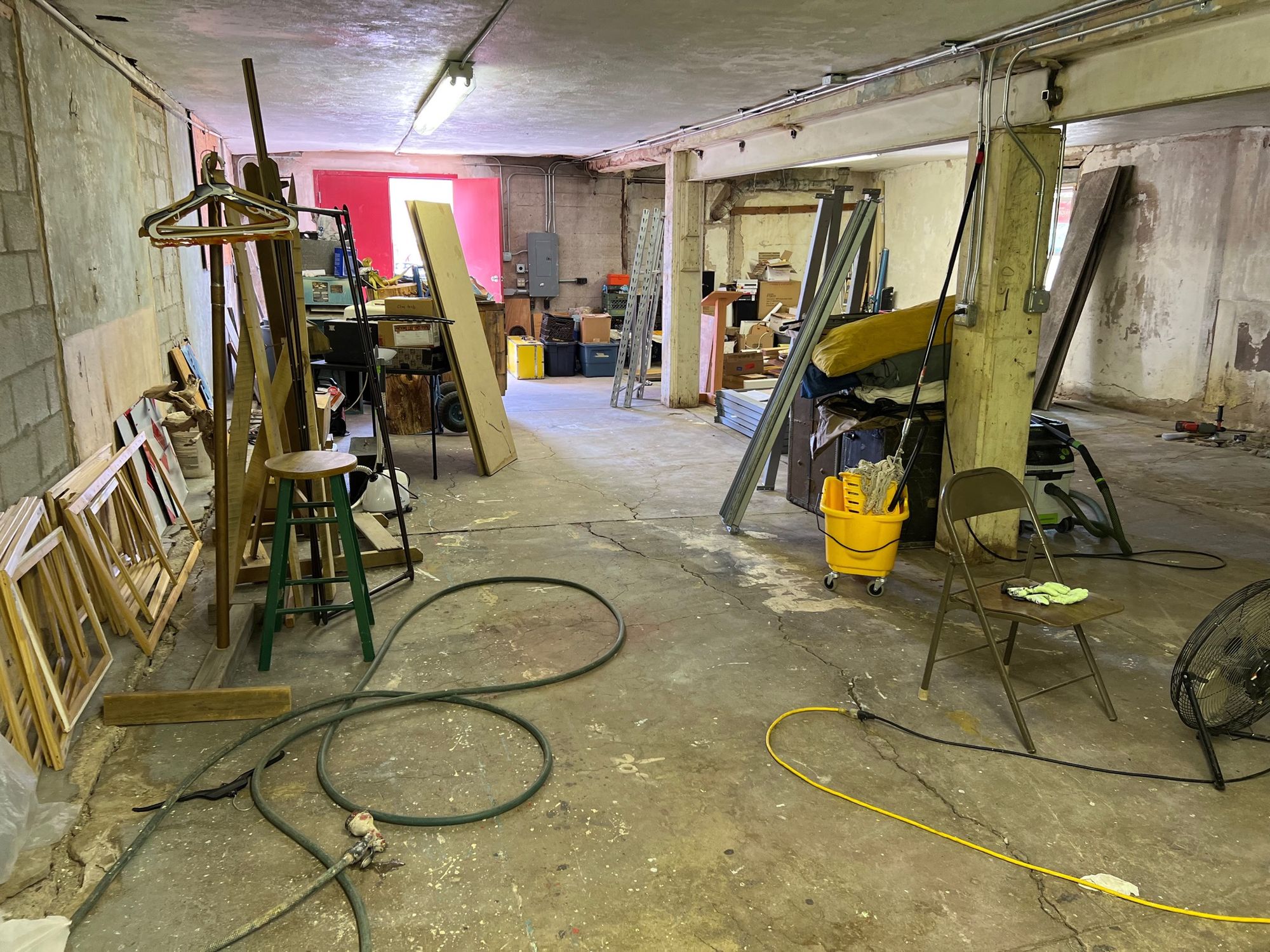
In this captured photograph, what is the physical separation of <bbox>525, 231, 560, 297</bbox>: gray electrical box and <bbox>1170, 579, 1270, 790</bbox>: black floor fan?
10.3 m

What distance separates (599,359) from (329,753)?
29.9ft

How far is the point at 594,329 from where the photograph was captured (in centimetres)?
1165

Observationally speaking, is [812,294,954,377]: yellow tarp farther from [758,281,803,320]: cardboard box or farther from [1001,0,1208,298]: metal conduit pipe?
[758,281,803,320]: cardboard box

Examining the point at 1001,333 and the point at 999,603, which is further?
the point at 1001,333

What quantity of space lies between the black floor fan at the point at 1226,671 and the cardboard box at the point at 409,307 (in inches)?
222

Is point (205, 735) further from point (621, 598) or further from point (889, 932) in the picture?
point (889, 932)

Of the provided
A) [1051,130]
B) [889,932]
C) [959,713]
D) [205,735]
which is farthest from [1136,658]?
[205,735]

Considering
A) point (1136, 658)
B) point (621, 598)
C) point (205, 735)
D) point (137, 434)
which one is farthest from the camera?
point (137, 434)

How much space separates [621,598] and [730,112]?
178 inches

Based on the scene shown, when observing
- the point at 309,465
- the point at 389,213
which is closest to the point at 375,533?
the point at 309,465

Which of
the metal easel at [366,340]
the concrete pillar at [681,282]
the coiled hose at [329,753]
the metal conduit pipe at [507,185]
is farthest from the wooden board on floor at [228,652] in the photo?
the metal conduit pipe at [507,185]

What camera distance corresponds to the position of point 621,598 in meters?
4.26

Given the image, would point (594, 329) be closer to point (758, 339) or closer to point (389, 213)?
point (758, 339)

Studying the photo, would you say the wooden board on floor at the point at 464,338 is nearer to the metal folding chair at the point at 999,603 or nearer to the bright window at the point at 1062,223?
the metal folding chair at the point at 999,603
